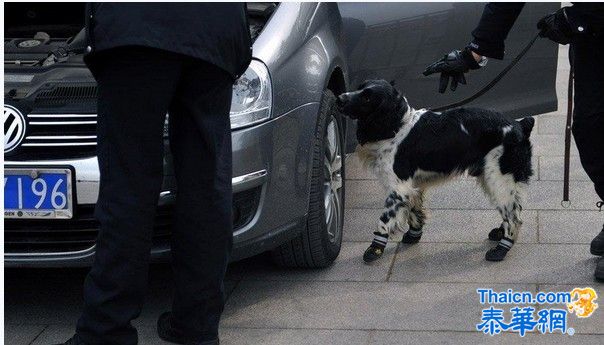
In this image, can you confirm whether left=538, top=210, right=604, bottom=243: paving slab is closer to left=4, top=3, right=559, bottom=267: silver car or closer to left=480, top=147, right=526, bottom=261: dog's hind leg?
left=480, top=147, right=526, bottom=261: dog's hind leg

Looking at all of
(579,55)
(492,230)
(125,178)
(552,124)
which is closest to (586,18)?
(579,55)

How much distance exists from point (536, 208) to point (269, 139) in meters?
2.08

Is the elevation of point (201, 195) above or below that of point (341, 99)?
above

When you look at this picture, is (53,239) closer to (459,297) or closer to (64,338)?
(64,338)

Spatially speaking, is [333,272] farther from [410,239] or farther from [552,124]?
[552,124]

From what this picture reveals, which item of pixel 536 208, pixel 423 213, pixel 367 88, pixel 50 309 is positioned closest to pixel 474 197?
pixel 536 208

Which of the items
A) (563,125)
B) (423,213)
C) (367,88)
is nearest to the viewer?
(367,88)

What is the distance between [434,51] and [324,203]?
1.15 metres

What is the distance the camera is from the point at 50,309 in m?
4.47

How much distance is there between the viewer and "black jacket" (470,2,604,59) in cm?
440

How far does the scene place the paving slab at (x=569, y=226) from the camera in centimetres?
527

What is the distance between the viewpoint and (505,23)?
459cm

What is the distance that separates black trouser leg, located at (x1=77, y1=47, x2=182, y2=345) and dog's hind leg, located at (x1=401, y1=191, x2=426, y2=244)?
70.6 inches

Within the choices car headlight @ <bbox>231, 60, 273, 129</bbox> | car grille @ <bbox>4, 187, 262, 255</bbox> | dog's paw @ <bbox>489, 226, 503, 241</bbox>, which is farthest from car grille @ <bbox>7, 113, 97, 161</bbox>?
dog's paw @ <bbox>489, 226, 503, 241</bbox>
